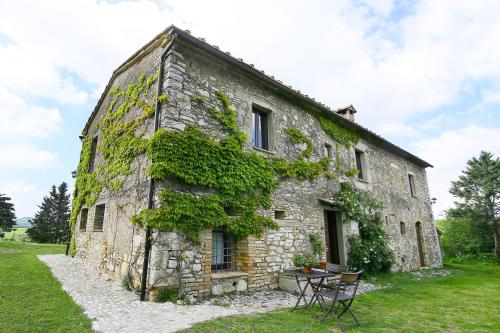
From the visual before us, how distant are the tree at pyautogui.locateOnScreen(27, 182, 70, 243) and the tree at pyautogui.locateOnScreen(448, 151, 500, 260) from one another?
32776 mm

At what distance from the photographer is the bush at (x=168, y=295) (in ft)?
17.5

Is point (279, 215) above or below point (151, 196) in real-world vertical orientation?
below

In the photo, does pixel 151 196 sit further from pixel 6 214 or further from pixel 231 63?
pixel 6 214

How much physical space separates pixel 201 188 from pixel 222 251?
1.76 metres

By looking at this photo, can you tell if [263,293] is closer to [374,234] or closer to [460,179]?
[374,234]

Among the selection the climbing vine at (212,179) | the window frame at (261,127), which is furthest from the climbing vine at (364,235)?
the climbing vine at (212,179)

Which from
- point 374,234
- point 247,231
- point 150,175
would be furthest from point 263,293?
point 374,234

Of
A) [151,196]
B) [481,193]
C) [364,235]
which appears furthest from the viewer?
[481,193]

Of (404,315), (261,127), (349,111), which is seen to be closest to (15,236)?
(261,127)

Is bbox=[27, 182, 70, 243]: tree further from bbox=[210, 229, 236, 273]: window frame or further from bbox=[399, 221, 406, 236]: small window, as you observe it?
bbox=[399, 221, 406, 236]: small window

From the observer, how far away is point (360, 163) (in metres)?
12.4

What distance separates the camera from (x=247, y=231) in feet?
22.6

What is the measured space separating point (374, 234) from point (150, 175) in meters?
8.48

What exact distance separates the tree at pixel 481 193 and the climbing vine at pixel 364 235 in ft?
42.4
